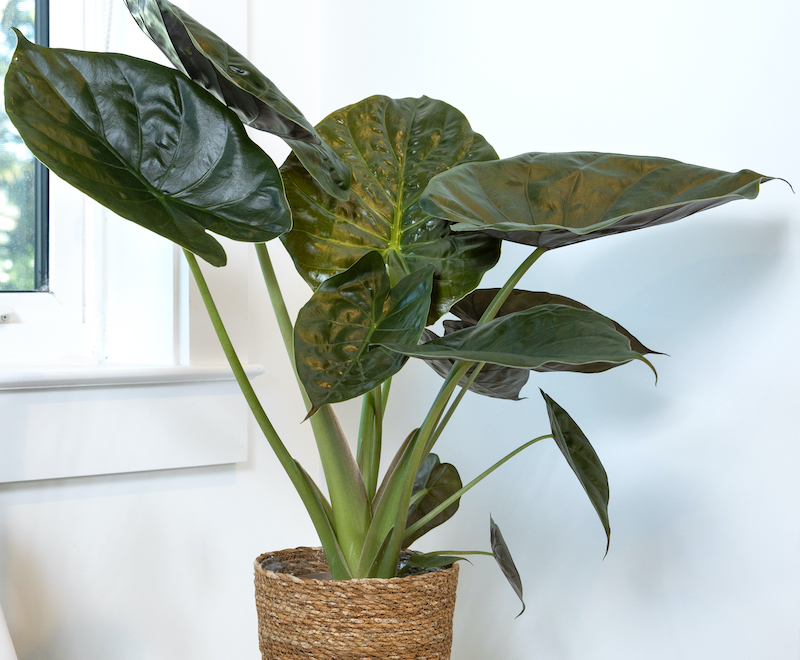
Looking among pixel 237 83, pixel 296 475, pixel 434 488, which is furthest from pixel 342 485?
pixel 237 83

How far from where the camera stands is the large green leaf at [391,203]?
2.10 ft

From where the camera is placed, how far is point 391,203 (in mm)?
683

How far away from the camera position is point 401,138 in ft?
2.27

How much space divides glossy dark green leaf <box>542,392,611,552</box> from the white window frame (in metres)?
0.60

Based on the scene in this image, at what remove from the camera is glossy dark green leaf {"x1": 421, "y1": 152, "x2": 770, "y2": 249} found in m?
0.49

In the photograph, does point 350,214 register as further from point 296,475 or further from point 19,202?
point 19,202

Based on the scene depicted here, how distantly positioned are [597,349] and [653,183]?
19 cm

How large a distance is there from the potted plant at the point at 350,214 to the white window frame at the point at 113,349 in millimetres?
430

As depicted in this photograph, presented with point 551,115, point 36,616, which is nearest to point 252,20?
point 551,115

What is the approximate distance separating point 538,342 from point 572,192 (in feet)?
0.54

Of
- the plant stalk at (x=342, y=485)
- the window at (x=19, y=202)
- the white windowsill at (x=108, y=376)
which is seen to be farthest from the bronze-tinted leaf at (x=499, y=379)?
the window at (x=19, y=202)

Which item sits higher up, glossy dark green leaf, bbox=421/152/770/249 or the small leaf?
glossy dark green leaf, bbox=421/152/770/249

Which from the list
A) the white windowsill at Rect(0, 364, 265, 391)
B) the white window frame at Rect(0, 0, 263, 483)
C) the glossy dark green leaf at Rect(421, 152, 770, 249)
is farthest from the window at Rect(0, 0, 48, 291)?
the glossy dark green leaf at Rect(421, 152, 770, 249)

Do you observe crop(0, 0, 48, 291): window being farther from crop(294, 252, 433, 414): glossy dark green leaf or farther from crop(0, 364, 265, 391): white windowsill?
crop(294, 252, 433, 414): glossy dark green leaf
